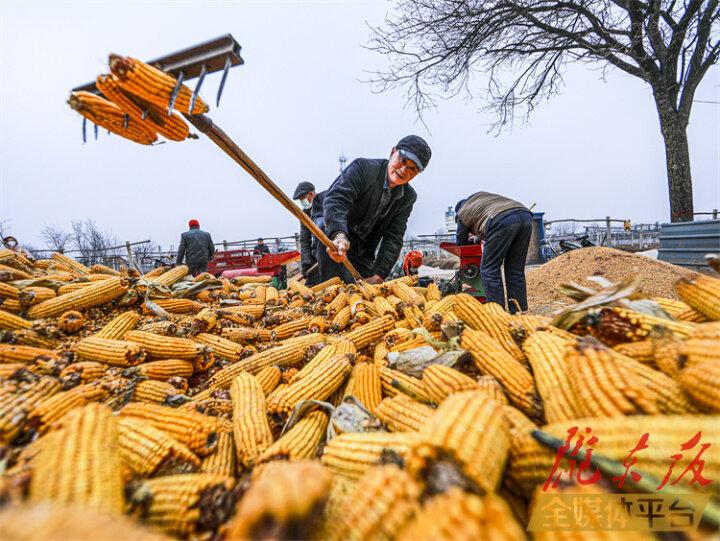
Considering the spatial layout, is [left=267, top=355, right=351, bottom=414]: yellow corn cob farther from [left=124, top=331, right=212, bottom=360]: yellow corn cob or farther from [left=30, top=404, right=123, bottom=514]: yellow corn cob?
[left=124, top=331, right=212, bottom=360]: yellow corn cob

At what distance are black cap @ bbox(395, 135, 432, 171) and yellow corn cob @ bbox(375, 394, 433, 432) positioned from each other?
11.9 ft

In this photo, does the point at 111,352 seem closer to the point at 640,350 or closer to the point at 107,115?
the point at 107,115

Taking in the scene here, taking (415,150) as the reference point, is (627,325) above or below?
below

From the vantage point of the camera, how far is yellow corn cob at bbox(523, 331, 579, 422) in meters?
1.28

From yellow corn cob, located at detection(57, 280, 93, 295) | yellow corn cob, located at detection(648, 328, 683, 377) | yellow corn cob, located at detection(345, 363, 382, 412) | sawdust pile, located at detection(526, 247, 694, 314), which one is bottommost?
sawdust pile, located at detection(526, 247, 694, 314)

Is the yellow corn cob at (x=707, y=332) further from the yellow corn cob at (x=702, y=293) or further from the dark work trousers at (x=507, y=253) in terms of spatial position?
the dark work trousers at (x=507, y=253)

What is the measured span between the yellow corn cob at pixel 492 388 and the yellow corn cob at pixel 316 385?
0.87 metres

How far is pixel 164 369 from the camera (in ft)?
7.16

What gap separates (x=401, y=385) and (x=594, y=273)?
28.7 ft

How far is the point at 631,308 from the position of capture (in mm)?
1748

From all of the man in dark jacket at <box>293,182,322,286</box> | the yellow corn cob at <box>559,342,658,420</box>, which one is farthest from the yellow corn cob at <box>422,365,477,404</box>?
the man in dark jacket at <box>293,182,322,286</box>

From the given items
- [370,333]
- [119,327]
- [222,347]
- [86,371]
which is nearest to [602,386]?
[370,333]

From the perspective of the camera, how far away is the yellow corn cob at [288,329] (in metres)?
3.27

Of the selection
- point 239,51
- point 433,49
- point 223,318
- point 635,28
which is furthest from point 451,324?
point 635,28
